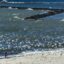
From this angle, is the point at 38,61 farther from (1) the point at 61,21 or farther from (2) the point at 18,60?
(1) the point at 61,21

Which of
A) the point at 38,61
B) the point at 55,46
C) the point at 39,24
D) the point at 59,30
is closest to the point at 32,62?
the point at 38,61

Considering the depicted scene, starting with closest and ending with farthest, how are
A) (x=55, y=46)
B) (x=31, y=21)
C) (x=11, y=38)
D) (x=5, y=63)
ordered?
(x=5, y=63)
(x=55, y=46)
(x=11, y=38)
(x=31, y=21)

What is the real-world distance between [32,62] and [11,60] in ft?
3.73

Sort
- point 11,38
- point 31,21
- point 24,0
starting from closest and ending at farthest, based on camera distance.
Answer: point 11,38
point 31,21
point 24,0

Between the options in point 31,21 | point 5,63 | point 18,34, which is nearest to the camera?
point 5,63

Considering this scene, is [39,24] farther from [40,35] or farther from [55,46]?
[55,46]

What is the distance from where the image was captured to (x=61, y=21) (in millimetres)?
35031

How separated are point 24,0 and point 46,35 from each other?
185 ft

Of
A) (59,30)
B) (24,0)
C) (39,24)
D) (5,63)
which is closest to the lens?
(5,63)

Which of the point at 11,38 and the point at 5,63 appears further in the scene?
the point at 11,38

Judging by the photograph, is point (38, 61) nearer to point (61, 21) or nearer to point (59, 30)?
point (59, 30)

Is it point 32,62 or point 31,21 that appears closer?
point 32,62

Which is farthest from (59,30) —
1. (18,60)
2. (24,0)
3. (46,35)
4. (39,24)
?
(24,0)

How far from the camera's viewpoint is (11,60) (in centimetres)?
1445
